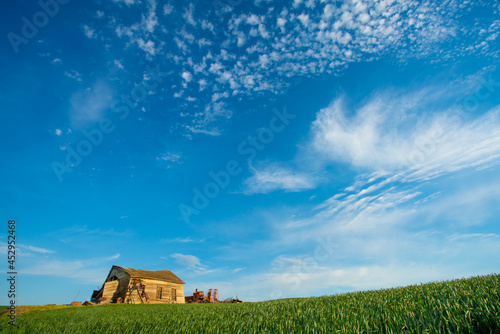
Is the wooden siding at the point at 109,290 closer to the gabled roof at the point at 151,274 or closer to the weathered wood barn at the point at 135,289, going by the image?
the weathered wood barn at the point at 135,289

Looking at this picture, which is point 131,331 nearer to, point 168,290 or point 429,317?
point 429,317

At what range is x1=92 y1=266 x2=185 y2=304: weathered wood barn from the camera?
3061 cm

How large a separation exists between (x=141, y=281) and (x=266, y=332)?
35.0 metres

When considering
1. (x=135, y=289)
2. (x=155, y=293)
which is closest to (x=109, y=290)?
(x=135, y=289)

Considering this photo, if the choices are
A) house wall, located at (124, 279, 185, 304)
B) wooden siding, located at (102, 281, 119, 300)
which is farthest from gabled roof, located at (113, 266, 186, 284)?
wooden siding, located at (102, 281, 119, 300)

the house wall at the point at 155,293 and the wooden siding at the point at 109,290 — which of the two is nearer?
the house wall at the point at 155,293

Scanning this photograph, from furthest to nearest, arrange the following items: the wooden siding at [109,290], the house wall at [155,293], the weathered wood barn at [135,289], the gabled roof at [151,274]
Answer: the gabled roof at [151,274], the wooden siding at [109,290], the weathered wood barn at [135,289], the house wall at [155,293]

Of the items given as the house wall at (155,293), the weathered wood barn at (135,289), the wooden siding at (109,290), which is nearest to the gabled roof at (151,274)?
the weathered wood barn at (135,289)

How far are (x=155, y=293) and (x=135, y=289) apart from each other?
315 cm

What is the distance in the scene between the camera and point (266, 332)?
340cm

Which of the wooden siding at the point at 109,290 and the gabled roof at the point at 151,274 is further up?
the gabled roof at the point at 151,274

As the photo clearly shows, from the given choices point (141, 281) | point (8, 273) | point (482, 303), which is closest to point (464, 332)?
point (482, 303)

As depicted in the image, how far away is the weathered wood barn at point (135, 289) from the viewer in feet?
100

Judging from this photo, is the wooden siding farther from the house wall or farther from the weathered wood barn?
the house wall
